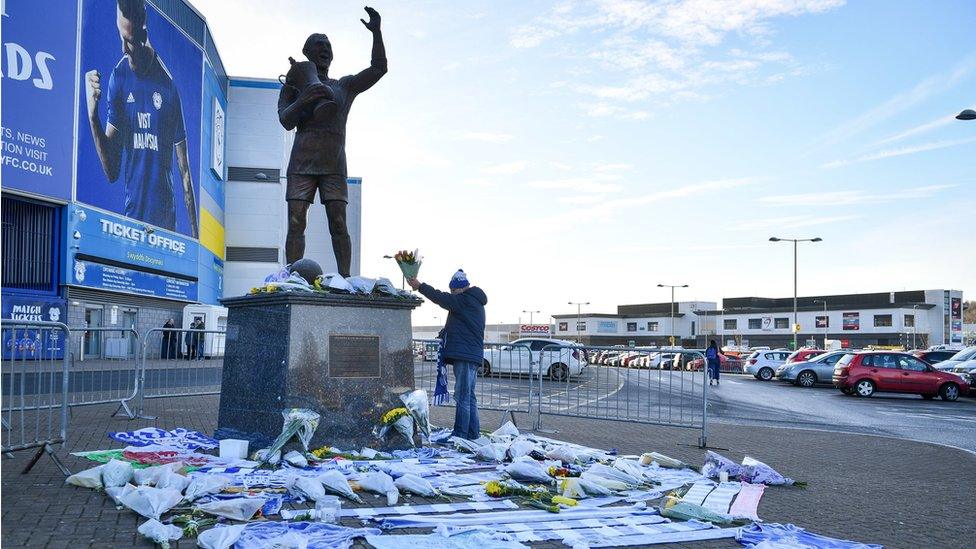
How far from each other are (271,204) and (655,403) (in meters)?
44.9

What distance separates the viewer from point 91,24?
2970 centimetres

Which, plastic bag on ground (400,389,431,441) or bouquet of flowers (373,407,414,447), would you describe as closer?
bouquet of flowers (373,407,414,447)

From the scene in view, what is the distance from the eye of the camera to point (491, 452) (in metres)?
8.09

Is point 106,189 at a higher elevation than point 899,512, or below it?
higher

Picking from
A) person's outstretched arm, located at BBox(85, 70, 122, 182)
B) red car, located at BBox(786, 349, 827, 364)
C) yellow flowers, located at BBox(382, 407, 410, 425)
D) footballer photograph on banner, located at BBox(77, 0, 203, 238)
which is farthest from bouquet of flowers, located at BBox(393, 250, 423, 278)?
red car, located at BBox(786, 349, 827, 364)

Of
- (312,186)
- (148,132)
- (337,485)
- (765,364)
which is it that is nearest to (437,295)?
(312,186)

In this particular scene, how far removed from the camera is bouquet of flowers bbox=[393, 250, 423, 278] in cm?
847

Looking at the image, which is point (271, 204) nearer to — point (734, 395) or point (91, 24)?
point (91, 24)

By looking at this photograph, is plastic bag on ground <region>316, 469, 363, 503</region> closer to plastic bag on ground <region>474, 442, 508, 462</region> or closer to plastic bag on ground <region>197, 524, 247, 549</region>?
plastic bag on ground <region>197, 524, 247, 549</region>

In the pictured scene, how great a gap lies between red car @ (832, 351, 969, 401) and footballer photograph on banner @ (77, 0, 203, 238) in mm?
27575

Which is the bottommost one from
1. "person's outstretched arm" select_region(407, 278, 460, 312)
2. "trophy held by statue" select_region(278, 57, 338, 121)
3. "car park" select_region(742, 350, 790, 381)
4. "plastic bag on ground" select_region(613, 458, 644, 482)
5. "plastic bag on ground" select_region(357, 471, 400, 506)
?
"car park" select_region(742, 350, 790, 381)

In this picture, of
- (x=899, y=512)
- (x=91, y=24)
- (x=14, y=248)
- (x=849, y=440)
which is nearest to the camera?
(x=899, y=512)

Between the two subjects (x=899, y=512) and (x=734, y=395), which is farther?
(x=734, y=395)

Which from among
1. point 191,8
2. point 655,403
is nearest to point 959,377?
point 655,403
